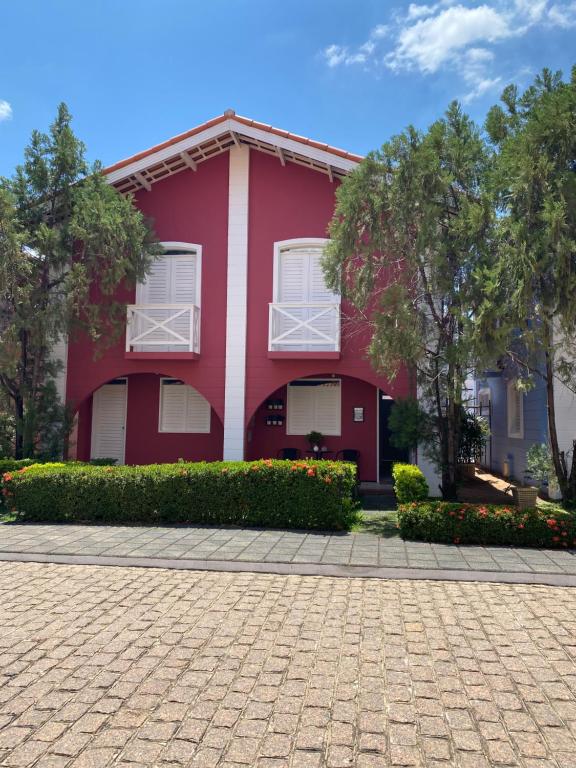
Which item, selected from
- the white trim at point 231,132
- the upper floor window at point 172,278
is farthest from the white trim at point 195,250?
the white trim at point 231,132

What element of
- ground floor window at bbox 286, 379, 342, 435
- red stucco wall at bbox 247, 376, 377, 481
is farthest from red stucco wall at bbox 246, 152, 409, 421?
ground floor window at bbox 286, 379, 342, 435

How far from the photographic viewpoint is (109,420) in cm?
1455

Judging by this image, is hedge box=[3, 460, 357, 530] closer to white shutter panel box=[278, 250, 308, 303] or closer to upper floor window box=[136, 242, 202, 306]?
white shutter panel box=[278, 250, 308, 303]

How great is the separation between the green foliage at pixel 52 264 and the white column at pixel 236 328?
175cm

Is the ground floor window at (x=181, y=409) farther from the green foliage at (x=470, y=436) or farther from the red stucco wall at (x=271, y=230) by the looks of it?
the green foliage at (x=470, y=436)

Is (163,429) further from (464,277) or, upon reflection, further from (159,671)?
(159,671)

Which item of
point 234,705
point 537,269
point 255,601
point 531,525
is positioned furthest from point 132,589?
point 537,269

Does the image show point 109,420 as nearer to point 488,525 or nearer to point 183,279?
point 183,279

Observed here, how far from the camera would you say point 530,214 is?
307 inches

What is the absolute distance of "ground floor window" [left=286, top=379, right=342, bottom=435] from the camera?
45.9ft

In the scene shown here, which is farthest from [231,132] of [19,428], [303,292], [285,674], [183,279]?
[285,674]

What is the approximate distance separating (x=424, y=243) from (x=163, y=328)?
5.90 meters

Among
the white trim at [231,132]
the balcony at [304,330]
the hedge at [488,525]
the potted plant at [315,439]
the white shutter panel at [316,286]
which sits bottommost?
the hedge at [488,525]

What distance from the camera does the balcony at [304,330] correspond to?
463 inches
